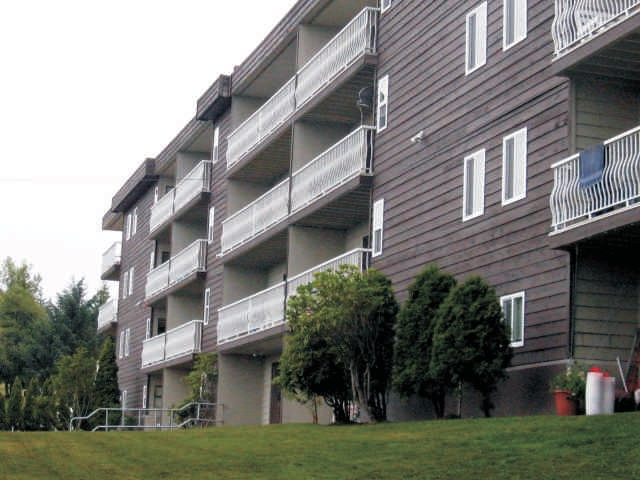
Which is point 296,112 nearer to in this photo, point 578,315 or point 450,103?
point 450,103

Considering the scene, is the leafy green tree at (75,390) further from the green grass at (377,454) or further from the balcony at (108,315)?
the green grass at (377,454)

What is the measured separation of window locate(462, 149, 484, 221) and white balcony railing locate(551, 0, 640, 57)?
142 inches

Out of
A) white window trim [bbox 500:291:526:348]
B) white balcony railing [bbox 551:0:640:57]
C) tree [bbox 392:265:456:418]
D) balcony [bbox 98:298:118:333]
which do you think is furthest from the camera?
balcony [bbox 98:298:118:333]

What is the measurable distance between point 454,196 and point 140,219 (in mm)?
33853

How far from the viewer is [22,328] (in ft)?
317

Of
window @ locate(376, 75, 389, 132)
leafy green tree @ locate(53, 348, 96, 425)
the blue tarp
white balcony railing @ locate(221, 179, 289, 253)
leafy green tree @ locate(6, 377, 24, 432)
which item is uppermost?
window @ locate(376, 75, 389, 132)

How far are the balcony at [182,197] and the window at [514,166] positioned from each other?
883 inches

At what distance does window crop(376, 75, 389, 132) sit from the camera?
29625mm

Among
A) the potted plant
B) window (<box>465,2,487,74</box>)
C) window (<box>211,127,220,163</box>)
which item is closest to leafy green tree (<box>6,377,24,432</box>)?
window (<box>211,127,220,163</box>)

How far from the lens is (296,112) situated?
34.9 meters

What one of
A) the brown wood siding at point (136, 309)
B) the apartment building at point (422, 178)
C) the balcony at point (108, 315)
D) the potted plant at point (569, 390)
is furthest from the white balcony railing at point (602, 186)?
the balcony at point (108, 315)

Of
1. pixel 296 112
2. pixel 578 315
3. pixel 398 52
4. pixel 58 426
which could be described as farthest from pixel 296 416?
pixel 58 426

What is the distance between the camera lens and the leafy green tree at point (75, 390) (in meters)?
50.7

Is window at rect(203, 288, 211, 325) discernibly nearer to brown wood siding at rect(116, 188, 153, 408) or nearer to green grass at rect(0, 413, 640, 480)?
brown wood siding at rect(116, 188, 153, 408)
